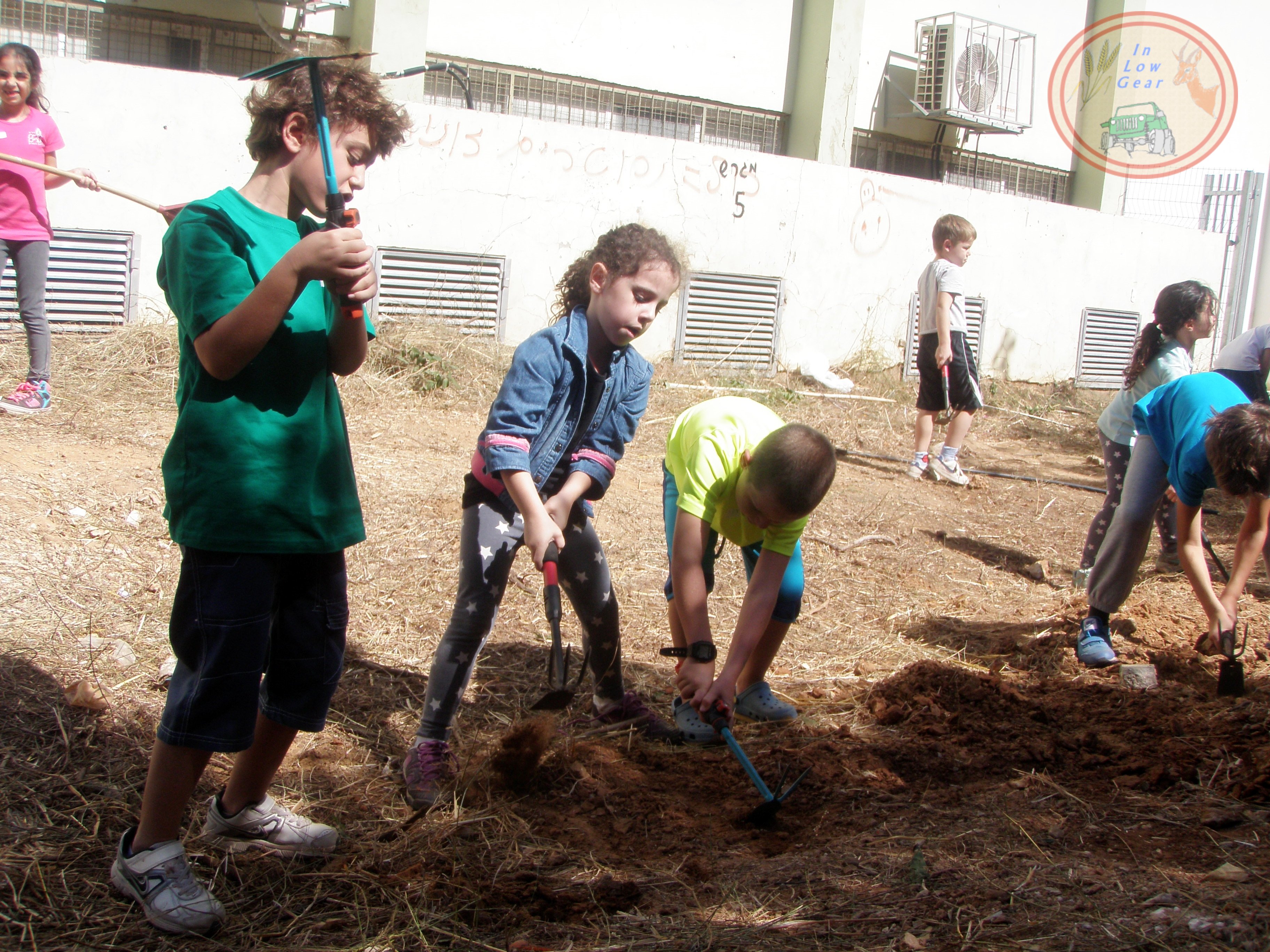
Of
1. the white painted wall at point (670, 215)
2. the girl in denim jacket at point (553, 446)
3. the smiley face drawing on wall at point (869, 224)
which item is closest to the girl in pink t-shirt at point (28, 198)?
the white painted wall at point (670, 215)

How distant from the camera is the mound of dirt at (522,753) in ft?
9.16

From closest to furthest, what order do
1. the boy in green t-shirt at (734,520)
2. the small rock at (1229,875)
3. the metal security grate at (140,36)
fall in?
the small rock at (1229,875) → the boy in green t-shirt at (734,520) → the metal security grate at (140,36)

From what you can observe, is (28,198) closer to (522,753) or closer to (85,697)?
(85,697)

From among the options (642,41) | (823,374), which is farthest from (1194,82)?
(823,374)

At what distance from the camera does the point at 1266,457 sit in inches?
130

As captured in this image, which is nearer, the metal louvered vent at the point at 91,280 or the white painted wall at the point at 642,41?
the metal louvered vent at the point at 91,280

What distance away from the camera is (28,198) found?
210 inches

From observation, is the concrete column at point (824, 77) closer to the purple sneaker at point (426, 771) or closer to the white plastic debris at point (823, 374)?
the white plastic debris at point (823, 374)

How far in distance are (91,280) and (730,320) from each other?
5.56 meters

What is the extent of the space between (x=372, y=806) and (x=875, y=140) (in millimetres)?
13176

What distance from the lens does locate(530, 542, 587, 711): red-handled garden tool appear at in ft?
8.77

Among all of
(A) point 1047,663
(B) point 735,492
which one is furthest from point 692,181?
(B) point 735,492

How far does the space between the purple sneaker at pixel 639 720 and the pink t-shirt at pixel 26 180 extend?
407 cm

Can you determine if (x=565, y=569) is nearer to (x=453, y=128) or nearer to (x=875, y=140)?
(x=453, y=128)
